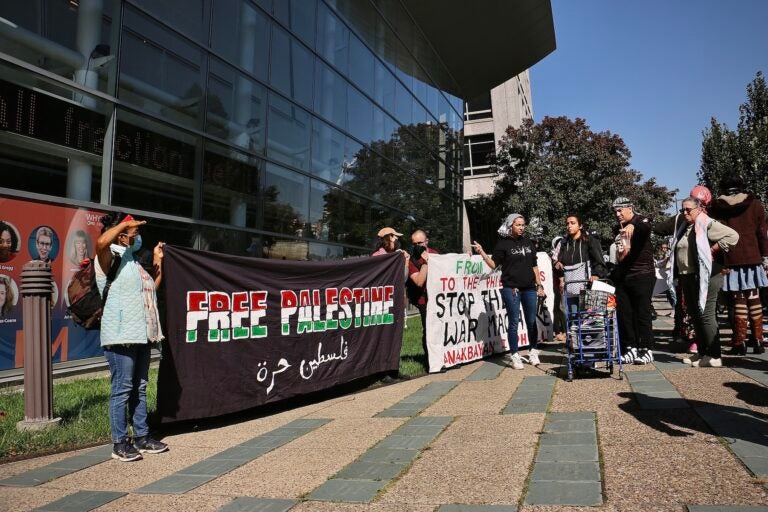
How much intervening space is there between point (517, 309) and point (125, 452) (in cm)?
475

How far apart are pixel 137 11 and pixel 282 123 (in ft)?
13.2

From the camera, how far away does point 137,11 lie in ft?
28.3

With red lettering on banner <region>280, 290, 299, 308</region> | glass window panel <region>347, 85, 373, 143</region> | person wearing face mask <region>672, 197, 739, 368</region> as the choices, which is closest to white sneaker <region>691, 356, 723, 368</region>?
person wearing face mask <region>672, 197, 739, 368</region>

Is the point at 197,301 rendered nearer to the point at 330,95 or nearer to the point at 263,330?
the point at 263,330

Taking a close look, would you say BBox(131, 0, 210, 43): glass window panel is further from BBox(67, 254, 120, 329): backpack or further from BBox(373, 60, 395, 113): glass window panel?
BBox(373, 60, 395, 113): glass window panel

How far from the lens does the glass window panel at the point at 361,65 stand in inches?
632

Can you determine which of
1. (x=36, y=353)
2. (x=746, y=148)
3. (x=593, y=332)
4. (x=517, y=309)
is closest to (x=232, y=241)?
(x=517, y=309)

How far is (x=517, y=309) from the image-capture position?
709cm

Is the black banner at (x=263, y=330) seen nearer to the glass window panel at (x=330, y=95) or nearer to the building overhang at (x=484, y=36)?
the glass window panel at (x=330, y=95)

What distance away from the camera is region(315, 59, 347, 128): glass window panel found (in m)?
13.9

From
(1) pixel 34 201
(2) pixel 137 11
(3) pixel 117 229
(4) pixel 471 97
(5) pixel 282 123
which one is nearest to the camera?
(3) pixel 117 229

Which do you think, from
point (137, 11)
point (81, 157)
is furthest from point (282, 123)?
point (81, 157)

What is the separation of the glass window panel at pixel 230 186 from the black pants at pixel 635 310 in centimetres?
683

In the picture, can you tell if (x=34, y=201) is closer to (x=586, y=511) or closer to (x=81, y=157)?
(x=81, y=157)
